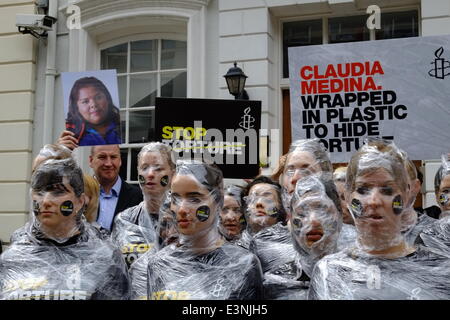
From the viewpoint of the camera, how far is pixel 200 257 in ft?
8.91

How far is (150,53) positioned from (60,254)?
5.83m

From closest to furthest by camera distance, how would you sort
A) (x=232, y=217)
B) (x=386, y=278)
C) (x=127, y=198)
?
(x=386, y=278)
(x=232, y=217)
(x=127, y=198)

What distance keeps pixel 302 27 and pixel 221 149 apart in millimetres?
3916

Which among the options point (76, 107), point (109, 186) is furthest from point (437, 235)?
point (76, 107)

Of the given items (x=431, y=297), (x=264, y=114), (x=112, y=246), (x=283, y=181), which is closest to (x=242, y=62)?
(x=264, y=114)

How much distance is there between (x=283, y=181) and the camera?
355 centimetres

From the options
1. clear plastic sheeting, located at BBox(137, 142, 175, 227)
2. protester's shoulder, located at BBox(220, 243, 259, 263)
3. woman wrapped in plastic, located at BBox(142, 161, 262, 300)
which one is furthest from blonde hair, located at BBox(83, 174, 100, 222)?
protester's shoulder, located at BBox(220, 243, 259, 263)

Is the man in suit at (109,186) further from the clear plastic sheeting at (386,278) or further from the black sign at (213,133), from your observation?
the clear plastic sheeting at (386,278)

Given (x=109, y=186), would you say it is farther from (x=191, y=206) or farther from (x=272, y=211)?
(x=191, y=206)

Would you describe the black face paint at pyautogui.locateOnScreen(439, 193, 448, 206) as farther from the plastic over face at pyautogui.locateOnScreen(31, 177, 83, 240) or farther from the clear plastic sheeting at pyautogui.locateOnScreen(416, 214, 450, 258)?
the plastic over face at pyautogui.locateOnScreen(31, 177, 83, 240)

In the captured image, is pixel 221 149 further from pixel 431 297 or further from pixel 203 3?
pixel 203 3

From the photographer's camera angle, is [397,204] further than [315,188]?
No

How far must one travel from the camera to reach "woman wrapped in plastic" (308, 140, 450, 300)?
2248mm

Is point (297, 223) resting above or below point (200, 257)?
above
